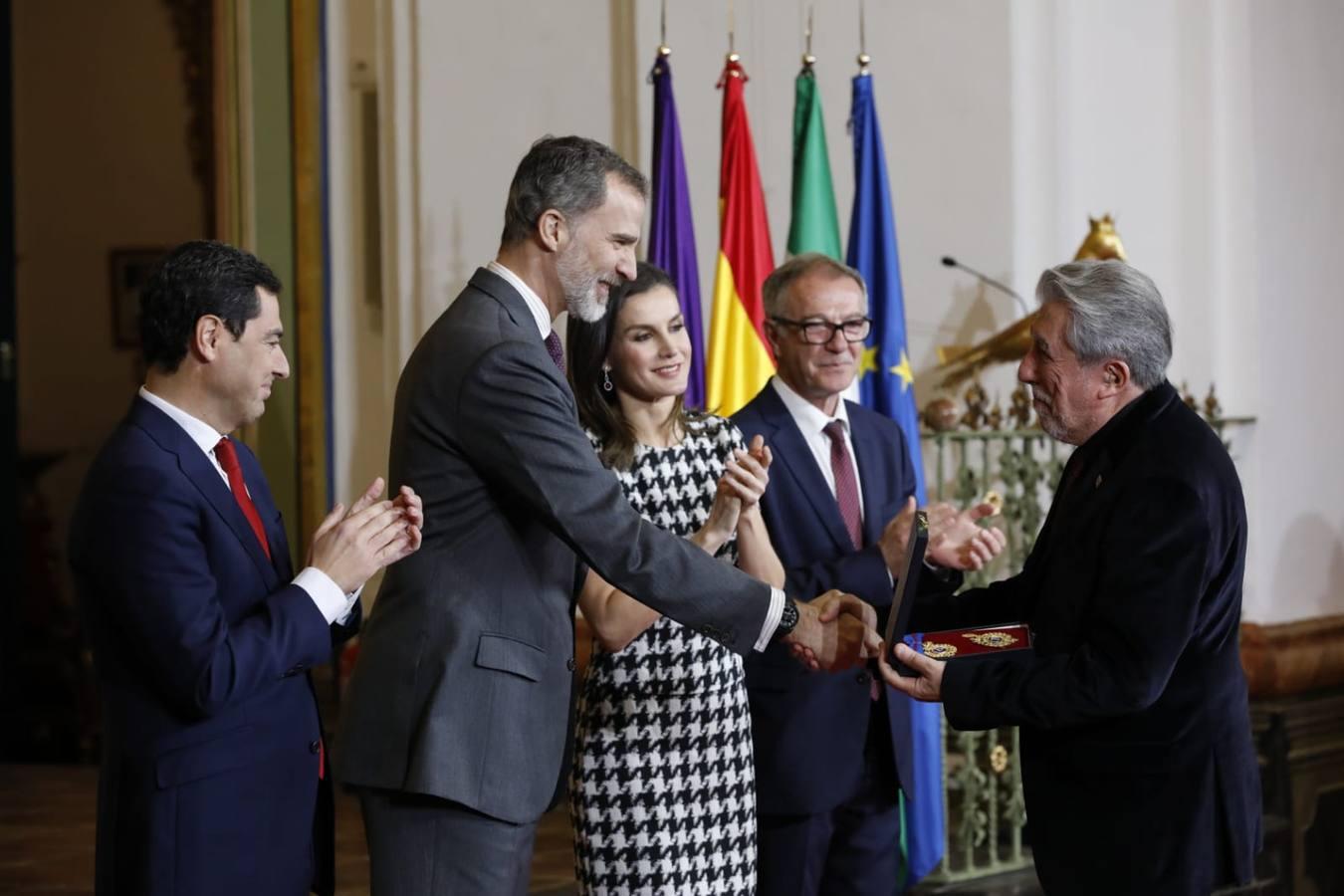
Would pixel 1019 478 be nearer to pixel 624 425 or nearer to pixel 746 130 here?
pixel 746 130

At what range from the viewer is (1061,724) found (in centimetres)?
277

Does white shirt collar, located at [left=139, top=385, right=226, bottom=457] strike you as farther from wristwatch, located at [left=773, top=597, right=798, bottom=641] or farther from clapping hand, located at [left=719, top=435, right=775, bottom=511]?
wristwatch, located at [left=773, top=597, right=798, bottom=641]

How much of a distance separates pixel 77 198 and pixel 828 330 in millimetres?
6881

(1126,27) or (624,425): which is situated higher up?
(1126,27)

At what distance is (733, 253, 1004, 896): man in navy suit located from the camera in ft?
11.3

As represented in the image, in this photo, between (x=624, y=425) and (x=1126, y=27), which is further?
(x=1126, y=27)

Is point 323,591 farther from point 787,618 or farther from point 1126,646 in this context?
point 1126,646

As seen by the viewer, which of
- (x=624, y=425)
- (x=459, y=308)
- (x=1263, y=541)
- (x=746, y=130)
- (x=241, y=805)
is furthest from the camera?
(x=1263, y=541)

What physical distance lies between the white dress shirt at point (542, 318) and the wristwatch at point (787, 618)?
0.05m

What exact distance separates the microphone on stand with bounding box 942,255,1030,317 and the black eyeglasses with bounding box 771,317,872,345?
6.89ft

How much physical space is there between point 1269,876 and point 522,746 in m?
4.19

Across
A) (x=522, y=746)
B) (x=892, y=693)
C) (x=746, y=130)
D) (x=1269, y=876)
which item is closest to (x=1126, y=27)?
(x=746, y=130)

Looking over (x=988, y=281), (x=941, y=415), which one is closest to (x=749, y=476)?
(x=941, y=415)

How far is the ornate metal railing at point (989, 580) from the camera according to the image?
204 inches
